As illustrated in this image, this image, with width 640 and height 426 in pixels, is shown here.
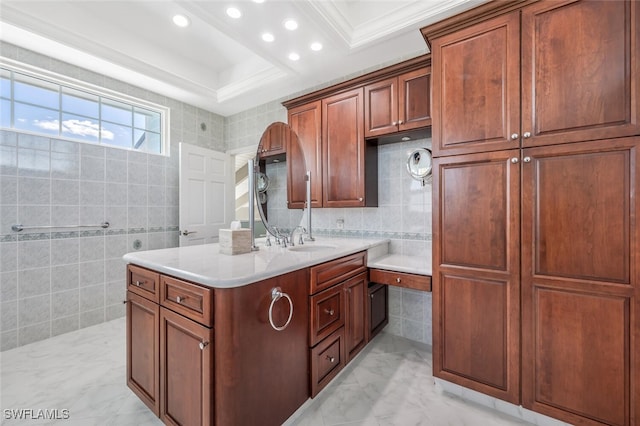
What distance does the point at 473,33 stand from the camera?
5.26ft

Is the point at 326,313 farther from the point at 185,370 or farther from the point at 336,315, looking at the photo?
A: the point at 185,370

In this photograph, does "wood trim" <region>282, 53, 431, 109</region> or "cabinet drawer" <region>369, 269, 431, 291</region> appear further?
"wood trim" <region>282, 53, 431, 109</region>

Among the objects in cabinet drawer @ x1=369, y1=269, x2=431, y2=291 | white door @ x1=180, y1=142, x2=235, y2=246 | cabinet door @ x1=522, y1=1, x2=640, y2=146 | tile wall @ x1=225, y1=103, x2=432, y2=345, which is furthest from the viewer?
white door @ x1=180, y1=142, x2=235, y2=246

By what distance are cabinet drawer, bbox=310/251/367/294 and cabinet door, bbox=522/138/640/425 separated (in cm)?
103

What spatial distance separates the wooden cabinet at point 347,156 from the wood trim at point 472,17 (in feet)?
2.66

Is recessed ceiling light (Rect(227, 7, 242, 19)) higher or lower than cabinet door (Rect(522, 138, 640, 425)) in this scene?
higher

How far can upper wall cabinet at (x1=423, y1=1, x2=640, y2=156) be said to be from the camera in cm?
126

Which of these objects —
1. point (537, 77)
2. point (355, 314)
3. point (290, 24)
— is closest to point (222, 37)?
point (290, 24)

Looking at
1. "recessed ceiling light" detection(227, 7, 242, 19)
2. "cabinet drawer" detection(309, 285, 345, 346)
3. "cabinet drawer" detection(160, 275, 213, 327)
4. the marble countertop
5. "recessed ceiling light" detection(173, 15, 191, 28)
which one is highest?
"recessed ceiling light" detection(173, 15, 191, 28)

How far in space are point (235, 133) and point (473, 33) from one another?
10.6 feet

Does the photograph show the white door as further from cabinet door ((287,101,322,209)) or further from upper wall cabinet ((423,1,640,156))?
upper wall cabinet ((423,1,640,156))

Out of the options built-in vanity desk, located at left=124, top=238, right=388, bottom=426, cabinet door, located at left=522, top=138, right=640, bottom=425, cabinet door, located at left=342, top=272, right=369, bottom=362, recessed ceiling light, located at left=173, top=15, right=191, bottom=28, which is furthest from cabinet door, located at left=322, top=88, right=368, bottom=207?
recessed ceiling light, located at left=173, top=15, right=191, bottom=28

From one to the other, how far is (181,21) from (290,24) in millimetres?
1156

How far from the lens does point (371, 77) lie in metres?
2.35
